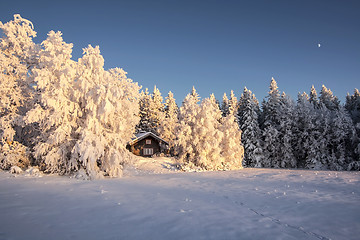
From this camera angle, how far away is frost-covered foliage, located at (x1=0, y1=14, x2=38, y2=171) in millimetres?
16516

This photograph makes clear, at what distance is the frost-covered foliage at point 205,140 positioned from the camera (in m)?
26.9

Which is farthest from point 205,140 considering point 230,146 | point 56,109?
point 56,109

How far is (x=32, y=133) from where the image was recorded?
63.5 ft

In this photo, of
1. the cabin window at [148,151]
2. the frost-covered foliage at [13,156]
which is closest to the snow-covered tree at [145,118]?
the cabin window at [148,151]

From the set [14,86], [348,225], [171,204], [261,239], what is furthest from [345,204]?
[14,86]

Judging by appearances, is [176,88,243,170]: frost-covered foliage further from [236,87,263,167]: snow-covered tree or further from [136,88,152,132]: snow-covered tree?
[136,88,152,132]: snow-covered tree

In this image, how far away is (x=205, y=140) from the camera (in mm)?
27188

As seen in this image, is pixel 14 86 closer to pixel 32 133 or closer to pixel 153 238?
pixel 32 133

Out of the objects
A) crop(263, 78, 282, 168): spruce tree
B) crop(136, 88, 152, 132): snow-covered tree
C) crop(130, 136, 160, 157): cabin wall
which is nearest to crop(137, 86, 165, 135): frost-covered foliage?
crop(136, 88, 152, 132): snow-covered tree

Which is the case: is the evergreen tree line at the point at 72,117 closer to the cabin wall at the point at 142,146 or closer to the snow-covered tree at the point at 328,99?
the cabin wall at the point at 142,146

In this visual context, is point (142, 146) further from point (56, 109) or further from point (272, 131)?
point (272, 131)

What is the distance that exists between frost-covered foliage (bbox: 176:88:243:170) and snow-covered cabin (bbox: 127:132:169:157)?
32.4 feet

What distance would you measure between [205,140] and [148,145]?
14306 mm

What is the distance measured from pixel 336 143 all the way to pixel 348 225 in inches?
1388
